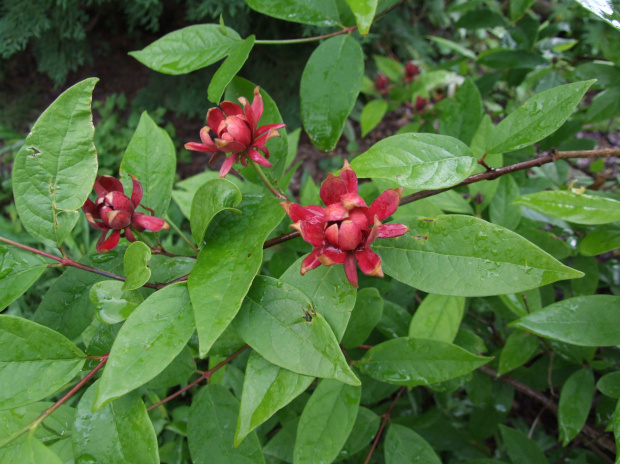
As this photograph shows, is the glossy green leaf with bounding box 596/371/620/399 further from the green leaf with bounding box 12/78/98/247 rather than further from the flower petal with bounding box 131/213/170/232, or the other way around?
the green leaf with bounding box 12/78/98/247

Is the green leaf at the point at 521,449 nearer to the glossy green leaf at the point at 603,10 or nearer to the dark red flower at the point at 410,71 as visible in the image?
the glossy green leaf at the point at 603,10

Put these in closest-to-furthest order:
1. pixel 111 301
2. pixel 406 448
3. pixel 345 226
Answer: pixel 345 226 < pixel 111 301 < pixel 406 448

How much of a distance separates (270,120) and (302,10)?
26 cm

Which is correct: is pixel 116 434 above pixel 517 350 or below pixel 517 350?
above

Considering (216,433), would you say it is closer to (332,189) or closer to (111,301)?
(111,301)

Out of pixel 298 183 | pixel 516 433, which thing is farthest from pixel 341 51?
pixel 298 183

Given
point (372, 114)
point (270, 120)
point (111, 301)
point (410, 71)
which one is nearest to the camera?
point (111, 301)

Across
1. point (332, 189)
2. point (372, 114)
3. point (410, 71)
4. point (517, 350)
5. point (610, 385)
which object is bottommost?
point (517, 350)

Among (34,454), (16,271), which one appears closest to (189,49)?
(16,271)

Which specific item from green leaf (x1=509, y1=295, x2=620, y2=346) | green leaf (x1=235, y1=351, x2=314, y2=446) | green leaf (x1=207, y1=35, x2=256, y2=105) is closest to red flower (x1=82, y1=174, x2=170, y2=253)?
green leaf (x1=207, y1=35, x2=256, y2=105)

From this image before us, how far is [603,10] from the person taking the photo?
59 cm

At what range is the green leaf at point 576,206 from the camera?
26.9 inches

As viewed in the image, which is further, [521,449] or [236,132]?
[521,449]

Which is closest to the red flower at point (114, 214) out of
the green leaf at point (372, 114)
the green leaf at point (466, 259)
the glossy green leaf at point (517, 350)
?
the green leaf at point (466, 259)
